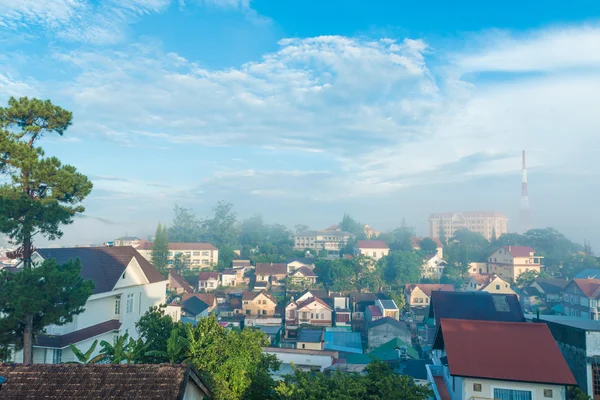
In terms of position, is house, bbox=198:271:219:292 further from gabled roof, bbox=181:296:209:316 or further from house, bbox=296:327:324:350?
house, bbox=296:327:324:350

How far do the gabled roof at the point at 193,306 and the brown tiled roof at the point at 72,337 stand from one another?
21523mm

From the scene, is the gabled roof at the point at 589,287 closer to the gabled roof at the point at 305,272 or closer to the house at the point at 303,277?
the house at the point at 303,277

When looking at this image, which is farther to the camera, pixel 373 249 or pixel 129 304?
pixel 373 249

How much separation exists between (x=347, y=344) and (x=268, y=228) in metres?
86.2

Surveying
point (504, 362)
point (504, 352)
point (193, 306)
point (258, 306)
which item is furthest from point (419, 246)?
point (504, 362)

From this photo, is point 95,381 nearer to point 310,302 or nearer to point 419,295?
point 310,302

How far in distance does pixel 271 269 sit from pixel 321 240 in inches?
1179

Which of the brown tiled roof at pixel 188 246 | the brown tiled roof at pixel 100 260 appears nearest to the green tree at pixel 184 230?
the brown tiled roof at pixel 188 246

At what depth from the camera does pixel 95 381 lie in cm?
618

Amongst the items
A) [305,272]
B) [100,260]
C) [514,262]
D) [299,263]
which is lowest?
[305,272]

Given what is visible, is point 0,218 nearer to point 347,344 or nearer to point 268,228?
point 347,344

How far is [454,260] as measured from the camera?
236 ft

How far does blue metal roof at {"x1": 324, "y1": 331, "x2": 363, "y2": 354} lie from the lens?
27047 mm

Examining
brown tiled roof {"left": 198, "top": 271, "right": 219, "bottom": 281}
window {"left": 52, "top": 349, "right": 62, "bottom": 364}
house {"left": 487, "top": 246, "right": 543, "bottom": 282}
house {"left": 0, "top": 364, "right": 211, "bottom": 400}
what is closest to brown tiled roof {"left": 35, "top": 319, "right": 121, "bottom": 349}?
window {"left": 52, "top": 349, "right": 62, "bottom": 364}
